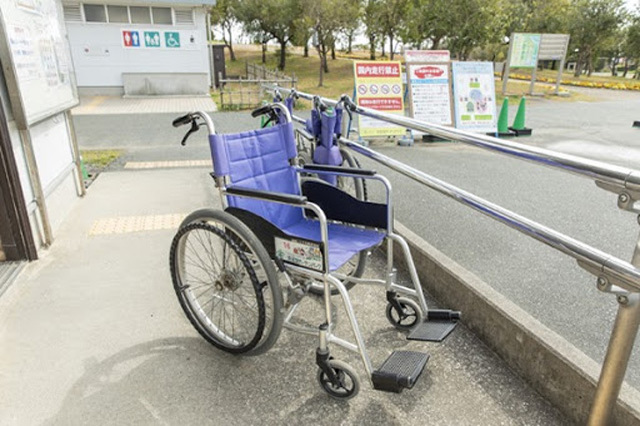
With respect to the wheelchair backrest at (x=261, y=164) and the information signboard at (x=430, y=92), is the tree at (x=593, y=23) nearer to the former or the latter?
the information signboard at (x=430, y=92)

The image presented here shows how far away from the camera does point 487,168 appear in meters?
5.45

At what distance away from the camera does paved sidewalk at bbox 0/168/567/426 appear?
5.49 feet

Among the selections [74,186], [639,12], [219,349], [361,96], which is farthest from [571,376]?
[639,12]

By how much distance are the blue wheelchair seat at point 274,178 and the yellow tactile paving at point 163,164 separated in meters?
3.29

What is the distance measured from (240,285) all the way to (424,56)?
5890 mm

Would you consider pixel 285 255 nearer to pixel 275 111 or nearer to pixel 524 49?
pixel 275 111

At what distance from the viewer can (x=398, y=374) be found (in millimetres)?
1594

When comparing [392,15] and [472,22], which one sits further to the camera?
[392,15]

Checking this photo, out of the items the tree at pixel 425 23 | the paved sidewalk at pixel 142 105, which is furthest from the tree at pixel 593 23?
the paved sidewalk at pixel 142 105

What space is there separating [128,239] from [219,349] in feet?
5.18

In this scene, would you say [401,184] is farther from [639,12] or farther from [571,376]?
[639,12]

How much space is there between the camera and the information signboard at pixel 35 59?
252 cm

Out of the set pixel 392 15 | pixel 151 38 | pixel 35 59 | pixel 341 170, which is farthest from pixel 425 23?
pixel 341 170

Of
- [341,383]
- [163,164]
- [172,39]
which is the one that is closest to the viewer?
[341,383]
